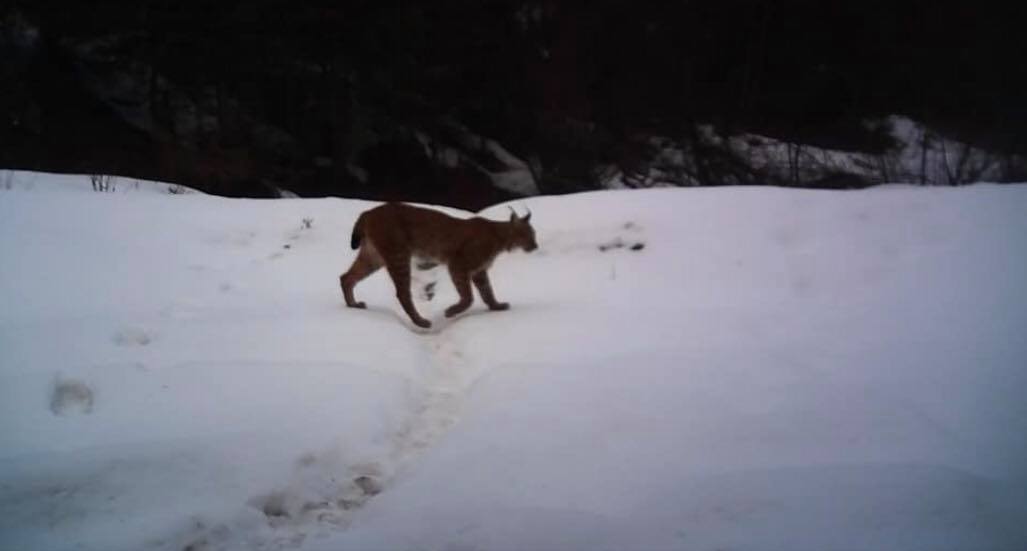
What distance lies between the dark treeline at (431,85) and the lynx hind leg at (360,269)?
496 centimetres

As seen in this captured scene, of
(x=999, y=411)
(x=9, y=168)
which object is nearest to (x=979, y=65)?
(x=999, y=411)

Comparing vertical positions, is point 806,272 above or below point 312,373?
above

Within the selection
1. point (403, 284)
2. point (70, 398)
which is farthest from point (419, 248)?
point (70, 398)

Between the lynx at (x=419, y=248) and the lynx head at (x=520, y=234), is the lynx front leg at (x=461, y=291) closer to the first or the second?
the lynx at (x=419, y=248)

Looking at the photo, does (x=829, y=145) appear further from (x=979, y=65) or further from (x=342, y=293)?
(x=342, y=293)

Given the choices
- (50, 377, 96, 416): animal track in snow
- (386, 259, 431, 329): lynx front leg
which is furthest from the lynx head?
(50, 377, 96, 416): animal track in snow

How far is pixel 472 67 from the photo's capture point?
54.3 ft

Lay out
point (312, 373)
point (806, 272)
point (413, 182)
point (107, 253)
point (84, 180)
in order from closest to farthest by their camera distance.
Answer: point (312, 373) < point (806, 272) < point (107, 253) < point (84, 180) < point (413, 182)

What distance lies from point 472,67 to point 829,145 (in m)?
7.49

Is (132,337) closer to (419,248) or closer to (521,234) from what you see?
(419,248)

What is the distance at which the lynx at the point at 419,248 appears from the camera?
22.0ft

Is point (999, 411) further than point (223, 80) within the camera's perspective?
No

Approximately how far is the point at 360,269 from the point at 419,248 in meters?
0.53

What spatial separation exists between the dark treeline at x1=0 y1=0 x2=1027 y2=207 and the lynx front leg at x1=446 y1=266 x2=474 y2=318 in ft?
14.2
